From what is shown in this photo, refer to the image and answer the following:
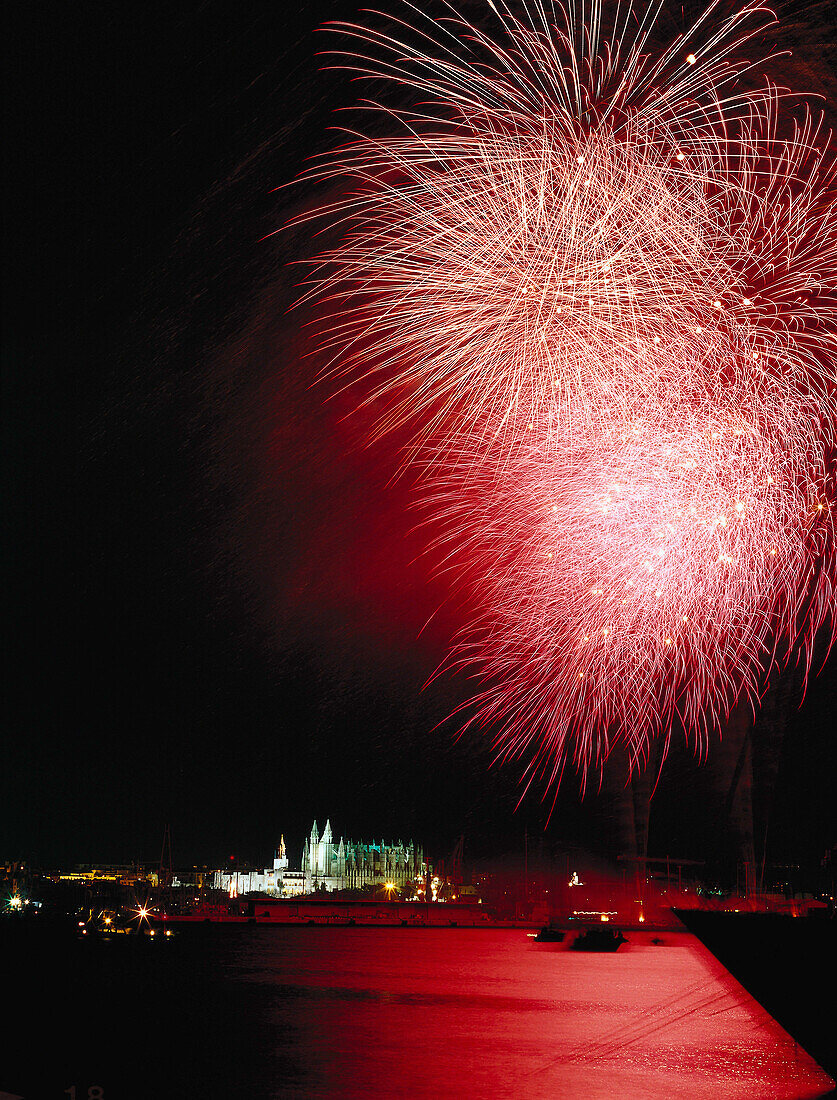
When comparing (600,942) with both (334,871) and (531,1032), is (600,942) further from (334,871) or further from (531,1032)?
(334,871)

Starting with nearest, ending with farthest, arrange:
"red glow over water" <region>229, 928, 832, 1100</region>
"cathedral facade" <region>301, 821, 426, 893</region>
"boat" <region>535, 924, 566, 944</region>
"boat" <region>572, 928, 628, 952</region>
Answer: "red glow over water" <region>229, 928, 832, 1100</region>
"boat" <region>572, 928, 628, 952</region>
"boat" <region>535, 924, 566, 944</region>
"cathedral facade" <region>301, 821, 426, 893</region>

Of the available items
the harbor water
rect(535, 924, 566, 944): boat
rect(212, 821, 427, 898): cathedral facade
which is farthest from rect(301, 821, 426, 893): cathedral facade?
the harbor water

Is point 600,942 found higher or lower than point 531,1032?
lower

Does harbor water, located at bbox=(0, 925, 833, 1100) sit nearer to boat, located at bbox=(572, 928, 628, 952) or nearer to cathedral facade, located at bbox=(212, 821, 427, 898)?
boat, located at bbox=(572, 928, 628, 952)

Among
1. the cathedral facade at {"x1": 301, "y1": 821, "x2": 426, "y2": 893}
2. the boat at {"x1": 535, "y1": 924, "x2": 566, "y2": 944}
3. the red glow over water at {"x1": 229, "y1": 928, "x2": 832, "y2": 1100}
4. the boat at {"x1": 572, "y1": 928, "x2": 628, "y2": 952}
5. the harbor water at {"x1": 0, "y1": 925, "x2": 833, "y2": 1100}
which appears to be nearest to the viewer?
the harbor water at {"x1": 0, "y1": 925, "x2": 833, "y2": 1100}

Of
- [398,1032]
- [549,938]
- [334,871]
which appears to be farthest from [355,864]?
[398,1032]

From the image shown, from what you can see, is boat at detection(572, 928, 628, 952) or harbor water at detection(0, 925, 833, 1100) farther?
boat at detection(572, 928, 628, 952)
